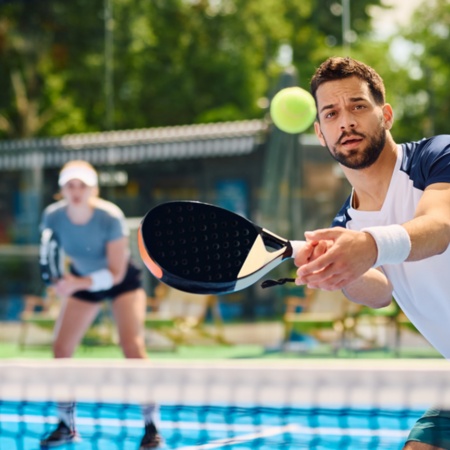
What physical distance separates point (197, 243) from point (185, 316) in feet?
24.2

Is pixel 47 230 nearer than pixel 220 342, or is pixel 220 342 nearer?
pixel 47 230

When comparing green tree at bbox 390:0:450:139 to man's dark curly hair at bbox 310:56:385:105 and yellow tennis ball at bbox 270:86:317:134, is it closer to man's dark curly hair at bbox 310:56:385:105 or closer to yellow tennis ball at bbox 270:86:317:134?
yellow tennis ball at bbox 270:86:317:134

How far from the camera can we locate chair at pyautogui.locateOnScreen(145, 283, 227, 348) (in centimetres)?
946

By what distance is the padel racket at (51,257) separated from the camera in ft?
17.1

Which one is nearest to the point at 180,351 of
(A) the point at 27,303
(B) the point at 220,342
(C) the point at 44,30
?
(B) the point at 220,342

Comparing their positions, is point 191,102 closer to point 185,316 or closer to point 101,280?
point 185,316

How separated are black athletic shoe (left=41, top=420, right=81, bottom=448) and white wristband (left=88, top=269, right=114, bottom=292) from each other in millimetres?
794

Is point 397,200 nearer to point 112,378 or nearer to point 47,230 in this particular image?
point 112,378

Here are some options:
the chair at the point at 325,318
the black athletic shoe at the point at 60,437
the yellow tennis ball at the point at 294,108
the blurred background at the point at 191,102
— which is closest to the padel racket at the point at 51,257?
the black athletic shoe at the point at 60,437

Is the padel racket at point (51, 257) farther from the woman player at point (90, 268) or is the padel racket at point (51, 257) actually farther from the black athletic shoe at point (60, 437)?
the black athletic shoe at point (60, 437)

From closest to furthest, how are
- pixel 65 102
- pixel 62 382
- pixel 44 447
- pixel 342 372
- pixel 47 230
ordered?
1. pixel 342 372
2. pixel 62 382
3. pixel 44 447
4. pixel 47 230
5. pixel 65 102

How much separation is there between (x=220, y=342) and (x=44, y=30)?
5.48 m

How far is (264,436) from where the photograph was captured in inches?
167

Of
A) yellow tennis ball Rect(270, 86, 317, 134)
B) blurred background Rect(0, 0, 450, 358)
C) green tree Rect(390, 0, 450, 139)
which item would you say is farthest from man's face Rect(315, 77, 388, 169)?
green tree Rect(390, 0, 450, 139)
